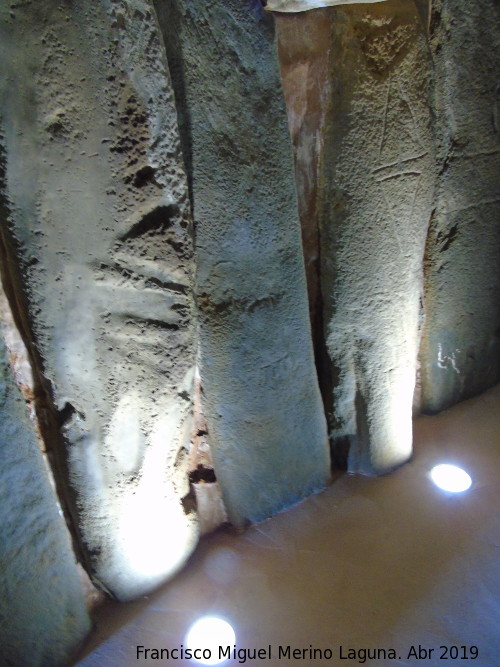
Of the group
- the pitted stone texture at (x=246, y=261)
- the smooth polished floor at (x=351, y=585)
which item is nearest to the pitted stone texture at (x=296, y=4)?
the pitted stone texture at (x=246, y=261)

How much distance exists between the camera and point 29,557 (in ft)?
4.01

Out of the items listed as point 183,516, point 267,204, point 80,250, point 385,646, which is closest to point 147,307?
point 80,250

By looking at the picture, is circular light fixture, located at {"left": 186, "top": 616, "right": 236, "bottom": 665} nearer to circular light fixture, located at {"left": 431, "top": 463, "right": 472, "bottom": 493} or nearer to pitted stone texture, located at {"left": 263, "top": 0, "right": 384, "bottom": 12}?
circular light fixture, located at {"left": 431, "top": 463, "right": 472, "bottom": 493}

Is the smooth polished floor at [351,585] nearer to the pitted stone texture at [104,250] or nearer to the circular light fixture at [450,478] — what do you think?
the circular light fixture at [450,478]

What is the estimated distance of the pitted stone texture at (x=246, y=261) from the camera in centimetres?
127

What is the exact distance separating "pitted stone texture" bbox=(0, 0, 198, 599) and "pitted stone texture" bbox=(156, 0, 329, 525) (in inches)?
5.5

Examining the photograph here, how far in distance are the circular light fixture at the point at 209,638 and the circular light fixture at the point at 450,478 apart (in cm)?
103

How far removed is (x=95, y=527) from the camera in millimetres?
Result: 1384

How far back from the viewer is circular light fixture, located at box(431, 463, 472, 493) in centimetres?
195

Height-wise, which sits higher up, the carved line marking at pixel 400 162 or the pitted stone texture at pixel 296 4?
the pitted stone texture at pixel 296 4

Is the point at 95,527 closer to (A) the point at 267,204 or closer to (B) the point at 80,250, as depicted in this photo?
(B) the point at 80,250

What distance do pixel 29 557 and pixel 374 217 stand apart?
4.82ft

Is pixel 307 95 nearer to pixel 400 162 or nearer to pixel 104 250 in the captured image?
pixel 400 162

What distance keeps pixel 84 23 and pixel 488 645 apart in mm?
1901
